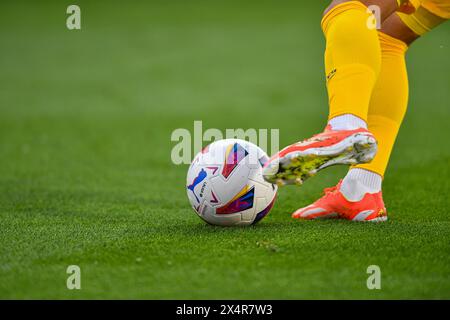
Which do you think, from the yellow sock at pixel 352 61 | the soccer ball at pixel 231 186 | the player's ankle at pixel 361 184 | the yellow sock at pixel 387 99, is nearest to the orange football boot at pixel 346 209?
Answer: the player's ankle at pixel 361 184

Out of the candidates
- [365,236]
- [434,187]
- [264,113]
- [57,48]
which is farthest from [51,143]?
[57,48]

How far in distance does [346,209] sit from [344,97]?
0.82 m

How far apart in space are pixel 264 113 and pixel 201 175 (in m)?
4.83

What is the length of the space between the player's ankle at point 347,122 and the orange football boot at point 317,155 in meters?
0.06

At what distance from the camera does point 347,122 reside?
121 inches

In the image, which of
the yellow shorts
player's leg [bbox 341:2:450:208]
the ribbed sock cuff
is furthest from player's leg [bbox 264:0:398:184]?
the ribbed sock cuff

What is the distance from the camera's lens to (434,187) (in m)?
4.91

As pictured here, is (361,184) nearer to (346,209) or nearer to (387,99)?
(346,209)

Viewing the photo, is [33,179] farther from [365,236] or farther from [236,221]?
[365,236]

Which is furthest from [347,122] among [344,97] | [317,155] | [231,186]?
[231,186]

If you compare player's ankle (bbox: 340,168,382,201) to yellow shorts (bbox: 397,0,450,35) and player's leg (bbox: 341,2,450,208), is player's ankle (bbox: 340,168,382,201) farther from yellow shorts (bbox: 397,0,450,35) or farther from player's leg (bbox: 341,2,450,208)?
yellow shorts (bbox: 397,0,450,35)

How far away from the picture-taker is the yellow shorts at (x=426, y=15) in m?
3.48
